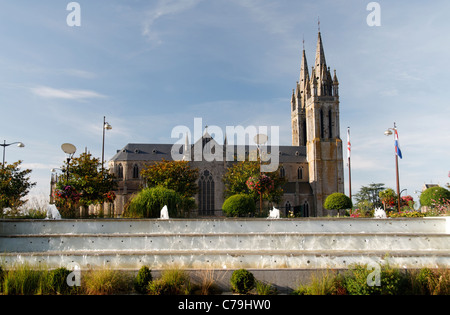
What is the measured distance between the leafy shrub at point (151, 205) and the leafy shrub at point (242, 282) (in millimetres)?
8495

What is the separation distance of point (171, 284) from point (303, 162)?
2589 inches

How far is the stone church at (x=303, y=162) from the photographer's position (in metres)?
63.2

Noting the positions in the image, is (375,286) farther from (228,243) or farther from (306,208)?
(306,208)

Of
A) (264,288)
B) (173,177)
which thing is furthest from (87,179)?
(264,288)

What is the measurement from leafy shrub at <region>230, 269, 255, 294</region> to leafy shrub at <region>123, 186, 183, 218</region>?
8.50 metres

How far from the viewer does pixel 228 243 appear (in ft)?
47.0

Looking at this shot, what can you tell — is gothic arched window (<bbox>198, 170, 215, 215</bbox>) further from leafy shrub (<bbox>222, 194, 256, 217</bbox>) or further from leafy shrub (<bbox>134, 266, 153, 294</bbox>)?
leafy shrub (<bbox>134, 266, 153, 294</bbox>)

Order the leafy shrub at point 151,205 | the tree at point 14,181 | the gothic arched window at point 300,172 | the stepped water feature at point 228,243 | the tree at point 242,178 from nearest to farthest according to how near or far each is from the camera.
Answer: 1. the stepped water feature at point 228,243
2. the leafy shrub at point 151,205
3. the tree at point 14,181
4. the tree at point 242,178
5. the gothic arched window at point 300,172

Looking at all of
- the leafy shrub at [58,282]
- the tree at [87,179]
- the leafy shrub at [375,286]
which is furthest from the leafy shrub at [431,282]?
the tree at [87,179]

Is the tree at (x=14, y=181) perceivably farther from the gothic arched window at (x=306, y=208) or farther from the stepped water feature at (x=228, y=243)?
the gothic arched window at (x=306, y=208)

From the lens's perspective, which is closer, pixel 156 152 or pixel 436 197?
pixel 436 197

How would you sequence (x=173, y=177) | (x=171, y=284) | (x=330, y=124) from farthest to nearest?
(x=330, y=124), (x=173, y=177), (x=171, y=284)

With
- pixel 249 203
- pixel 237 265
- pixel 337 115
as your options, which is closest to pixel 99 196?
pixel 249 203
